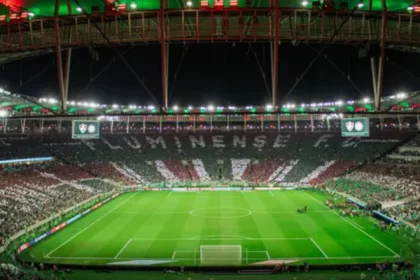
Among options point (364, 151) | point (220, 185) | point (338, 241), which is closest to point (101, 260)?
point (338, 241)

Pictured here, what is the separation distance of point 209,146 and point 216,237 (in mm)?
42247

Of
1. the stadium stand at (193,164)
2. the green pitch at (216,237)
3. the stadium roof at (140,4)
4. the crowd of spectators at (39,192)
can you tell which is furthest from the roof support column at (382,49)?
the stadium stand at (193,164)

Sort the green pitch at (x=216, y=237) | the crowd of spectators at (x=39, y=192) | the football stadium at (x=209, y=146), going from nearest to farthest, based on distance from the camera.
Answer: the football stadium at (x=209, y=146), the green pitch at (x=216, y=237), the crowd of spectators at (x=39, y=192)

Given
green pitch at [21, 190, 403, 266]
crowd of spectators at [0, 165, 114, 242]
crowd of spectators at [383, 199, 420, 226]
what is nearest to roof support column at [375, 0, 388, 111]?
green pitch at [21, 190, 403, 266]

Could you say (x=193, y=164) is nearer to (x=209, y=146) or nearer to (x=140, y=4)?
(x=209, y=146)

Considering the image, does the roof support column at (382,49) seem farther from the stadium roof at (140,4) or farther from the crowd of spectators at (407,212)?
the crowd of spectators at (407,212)

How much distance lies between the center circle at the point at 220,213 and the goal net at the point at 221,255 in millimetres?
12360

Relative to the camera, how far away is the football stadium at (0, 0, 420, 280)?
15648mm

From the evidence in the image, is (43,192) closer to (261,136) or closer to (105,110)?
(105,110)

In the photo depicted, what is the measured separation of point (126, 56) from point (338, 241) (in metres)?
32.8

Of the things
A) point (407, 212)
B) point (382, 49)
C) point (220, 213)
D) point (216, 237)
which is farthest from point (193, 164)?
point (382, 49)

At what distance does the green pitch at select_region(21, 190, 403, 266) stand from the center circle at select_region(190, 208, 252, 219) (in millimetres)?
95

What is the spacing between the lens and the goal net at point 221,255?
22625 millimetres

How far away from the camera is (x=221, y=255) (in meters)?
22.9
